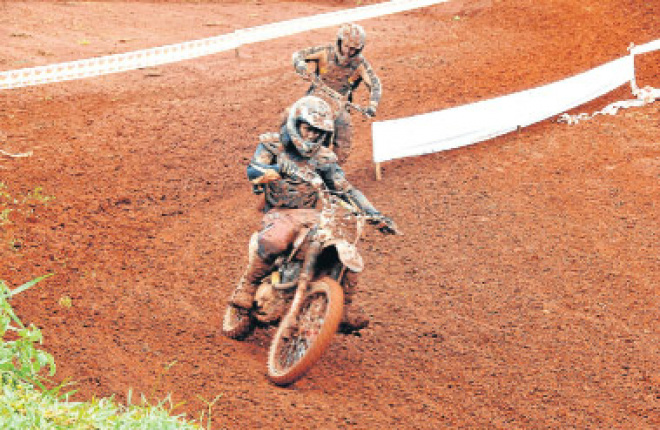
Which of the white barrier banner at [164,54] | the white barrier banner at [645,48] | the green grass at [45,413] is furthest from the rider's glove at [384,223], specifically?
the white barrier banner at [164,54]

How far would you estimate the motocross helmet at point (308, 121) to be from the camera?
24.0ft

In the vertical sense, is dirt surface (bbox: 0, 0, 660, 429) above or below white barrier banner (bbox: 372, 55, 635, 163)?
below

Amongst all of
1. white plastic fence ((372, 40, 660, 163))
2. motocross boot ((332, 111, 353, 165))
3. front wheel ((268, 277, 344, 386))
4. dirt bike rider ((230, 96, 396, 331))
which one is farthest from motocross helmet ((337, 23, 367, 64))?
front wheel ((268, 277, 344, 386))

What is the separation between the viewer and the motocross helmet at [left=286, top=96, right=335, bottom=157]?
732cm

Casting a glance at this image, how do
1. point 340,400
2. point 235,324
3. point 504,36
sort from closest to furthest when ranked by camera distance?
point 340,400
point 235,324
point 504,36

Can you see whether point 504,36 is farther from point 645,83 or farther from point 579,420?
point 579,420

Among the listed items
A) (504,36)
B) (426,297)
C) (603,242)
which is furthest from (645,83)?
(426,297)

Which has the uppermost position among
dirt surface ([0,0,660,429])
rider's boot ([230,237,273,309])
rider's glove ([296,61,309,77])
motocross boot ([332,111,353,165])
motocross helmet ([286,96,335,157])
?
motocross helmet ([286,96,335,157])

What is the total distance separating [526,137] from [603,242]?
12.9ft

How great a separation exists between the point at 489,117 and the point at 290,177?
23.8 feet

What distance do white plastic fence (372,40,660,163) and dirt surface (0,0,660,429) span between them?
28 centimetres

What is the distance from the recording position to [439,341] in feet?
27.6

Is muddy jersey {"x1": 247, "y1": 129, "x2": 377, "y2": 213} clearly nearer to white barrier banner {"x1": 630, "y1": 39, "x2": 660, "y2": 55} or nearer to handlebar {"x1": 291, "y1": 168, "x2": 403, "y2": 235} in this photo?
handlebar {"x1": 291, "y1": 168, "x2": 403, "y2": 235}

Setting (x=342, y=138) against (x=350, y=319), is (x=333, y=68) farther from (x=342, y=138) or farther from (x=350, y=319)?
(x=350, y=319)
